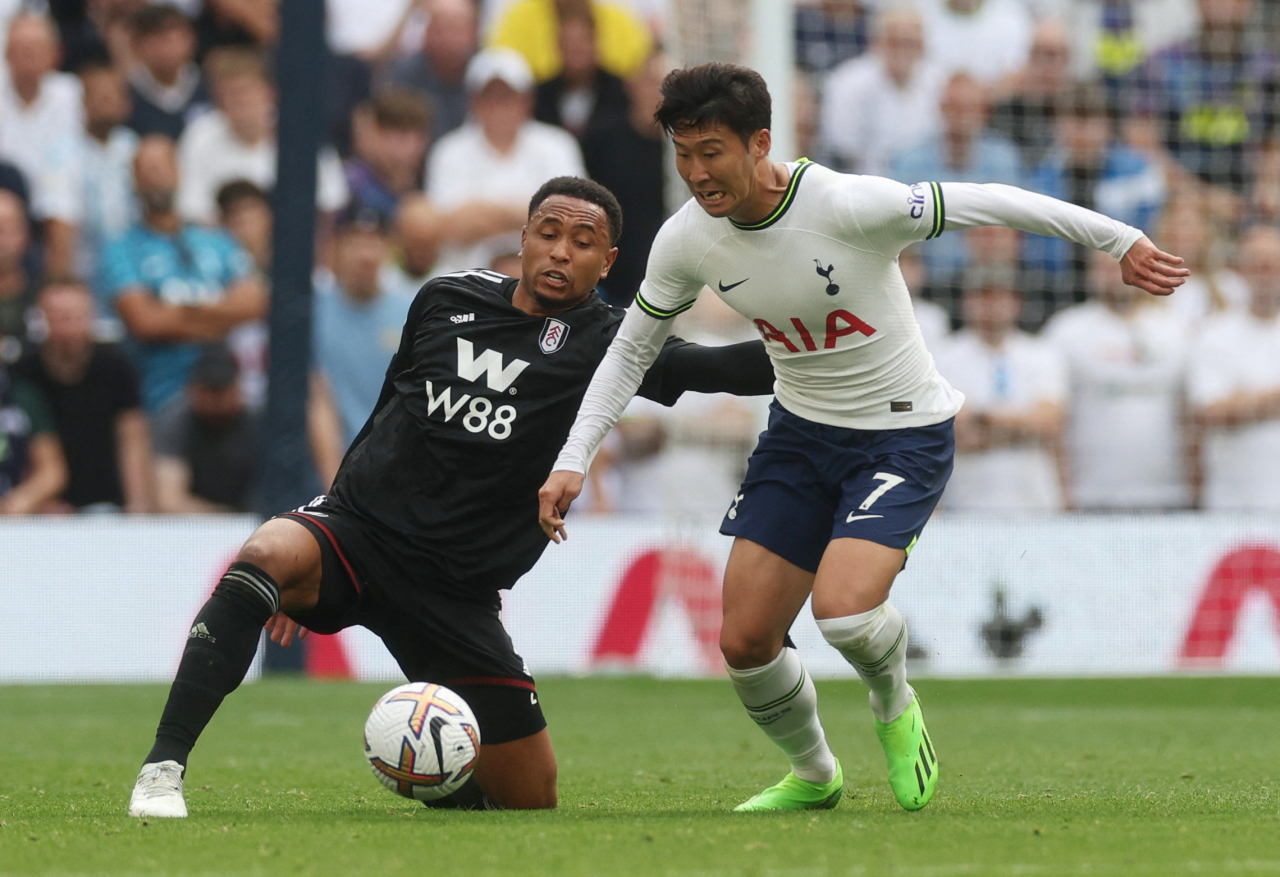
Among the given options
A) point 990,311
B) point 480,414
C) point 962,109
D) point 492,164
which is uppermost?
point 962,109

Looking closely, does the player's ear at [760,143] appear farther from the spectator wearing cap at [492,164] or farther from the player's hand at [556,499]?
the spectator wearing cap at [492,164]

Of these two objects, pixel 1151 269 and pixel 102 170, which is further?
pixel 102 170

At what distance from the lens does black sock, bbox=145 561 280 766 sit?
513cm

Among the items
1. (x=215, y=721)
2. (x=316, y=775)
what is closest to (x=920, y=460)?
(x=316, y=775)

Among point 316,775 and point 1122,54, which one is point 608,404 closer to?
point 316,775

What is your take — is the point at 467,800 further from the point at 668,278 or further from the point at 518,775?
the point at 668,278

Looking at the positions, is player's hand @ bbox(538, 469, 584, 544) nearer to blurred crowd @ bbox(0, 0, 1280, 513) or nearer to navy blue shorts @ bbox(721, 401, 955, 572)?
navy blue shorts @ bbox(721, 401, 955, 572)

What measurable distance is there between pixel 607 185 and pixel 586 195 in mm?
8572

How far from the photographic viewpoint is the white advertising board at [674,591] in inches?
508

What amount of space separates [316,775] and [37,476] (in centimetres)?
733

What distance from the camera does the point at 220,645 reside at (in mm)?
5219

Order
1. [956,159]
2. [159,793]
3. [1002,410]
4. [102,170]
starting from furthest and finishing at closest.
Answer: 1. [956,159]
2. [102,170]
3. [1002,410]
4. [159,793]

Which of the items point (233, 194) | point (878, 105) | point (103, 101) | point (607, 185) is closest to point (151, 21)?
point (103, 101)

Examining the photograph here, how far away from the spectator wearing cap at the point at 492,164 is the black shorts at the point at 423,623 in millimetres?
8433
